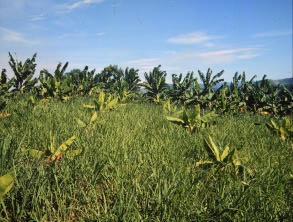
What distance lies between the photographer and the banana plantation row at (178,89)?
416 cm

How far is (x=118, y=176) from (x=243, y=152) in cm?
131

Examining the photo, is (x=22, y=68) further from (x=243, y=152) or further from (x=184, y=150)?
(x=243, y=152)

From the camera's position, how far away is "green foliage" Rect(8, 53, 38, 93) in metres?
4.89

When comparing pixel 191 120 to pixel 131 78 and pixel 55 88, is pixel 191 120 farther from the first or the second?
pixel 131 78

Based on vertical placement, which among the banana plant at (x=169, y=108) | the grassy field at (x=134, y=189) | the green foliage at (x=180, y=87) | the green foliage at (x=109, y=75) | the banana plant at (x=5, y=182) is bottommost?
the grassy field at (x=134, y=189)

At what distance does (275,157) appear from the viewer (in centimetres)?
168

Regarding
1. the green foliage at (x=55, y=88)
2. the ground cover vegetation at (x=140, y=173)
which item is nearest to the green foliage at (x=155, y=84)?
the green foliage at (x=55, y=88)

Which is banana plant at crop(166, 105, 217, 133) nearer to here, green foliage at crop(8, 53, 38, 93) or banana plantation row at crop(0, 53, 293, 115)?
banana plantation row at crop(0, 53, 293, 115)

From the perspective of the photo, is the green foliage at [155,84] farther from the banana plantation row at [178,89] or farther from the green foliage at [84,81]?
the green foliage at [84,81]

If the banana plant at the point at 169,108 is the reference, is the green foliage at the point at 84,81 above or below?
above

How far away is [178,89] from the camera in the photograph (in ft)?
18.4

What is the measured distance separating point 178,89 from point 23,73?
4525mm

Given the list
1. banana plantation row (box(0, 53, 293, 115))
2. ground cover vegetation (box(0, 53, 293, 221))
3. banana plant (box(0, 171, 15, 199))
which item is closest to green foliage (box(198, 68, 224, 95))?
banana plantation row (box(0, 53, 293, 115))

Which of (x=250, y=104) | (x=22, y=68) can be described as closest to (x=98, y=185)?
(x=250, y=104)
